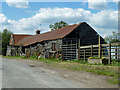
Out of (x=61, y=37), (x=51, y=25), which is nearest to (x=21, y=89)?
(x=61, y=37)

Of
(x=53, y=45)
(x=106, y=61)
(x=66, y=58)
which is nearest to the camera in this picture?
(x=106, y=61)

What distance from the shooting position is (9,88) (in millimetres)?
6934

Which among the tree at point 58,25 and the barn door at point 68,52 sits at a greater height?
the tree at point 58,25

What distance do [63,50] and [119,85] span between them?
16572 mm

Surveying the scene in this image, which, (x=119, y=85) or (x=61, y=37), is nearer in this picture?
(x=119, y=85)

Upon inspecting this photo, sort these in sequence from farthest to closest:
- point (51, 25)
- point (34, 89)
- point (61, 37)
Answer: point (51, 25) < point (61, 37) < point (34, 89)

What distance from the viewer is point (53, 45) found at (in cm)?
2795

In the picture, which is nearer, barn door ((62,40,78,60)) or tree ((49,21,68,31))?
barn door ((62,40,78,60))

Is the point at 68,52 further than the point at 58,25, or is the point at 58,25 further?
the point at 58,25

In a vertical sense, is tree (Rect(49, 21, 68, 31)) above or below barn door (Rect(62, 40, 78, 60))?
above

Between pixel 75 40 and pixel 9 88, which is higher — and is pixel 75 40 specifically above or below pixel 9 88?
above

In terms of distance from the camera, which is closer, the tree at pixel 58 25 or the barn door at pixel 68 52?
the barn door at pixel 68 52

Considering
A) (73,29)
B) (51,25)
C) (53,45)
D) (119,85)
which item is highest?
(51,25)

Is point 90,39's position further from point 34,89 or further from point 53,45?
point 34,89
